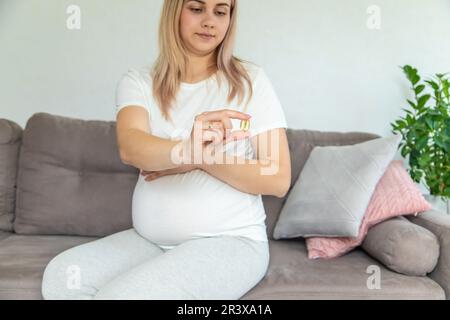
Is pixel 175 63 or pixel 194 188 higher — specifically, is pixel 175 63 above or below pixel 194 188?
above

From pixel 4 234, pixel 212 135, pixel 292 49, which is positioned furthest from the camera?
pixel 292 49

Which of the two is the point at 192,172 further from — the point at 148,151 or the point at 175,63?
the point at 175,63

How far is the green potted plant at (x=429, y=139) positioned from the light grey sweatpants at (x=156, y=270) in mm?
1154

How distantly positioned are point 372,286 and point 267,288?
313 millimetres

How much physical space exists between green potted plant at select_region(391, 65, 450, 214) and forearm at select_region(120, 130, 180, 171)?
1379mm

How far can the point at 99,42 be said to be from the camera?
2379 millimetres

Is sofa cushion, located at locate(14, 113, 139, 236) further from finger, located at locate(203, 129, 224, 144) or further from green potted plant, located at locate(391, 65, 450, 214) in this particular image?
green potted plant, located at locate(391, 65, 450, 214)

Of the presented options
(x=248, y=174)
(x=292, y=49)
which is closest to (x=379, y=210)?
(x=248, y=174)

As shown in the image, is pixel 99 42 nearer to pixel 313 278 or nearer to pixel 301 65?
pixel 301 65

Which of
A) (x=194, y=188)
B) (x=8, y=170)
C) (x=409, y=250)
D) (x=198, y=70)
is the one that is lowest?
(x=409, y=250)

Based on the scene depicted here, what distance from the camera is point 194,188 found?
4.20 ft

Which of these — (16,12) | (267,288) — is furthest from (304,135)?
(16,12)

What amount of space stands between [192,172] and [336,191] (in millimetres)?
609

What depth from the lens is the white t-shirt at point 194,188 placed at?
49.2 inches
